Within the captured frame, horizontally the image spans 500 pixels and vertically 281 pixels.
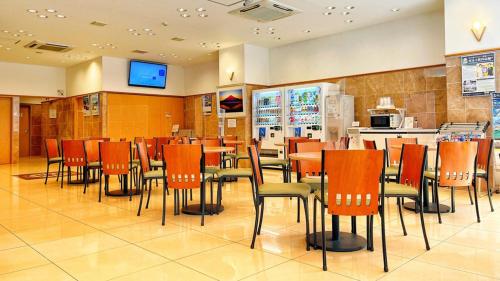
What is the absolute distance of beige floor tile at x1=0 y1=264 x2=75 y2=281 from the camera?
105 inches

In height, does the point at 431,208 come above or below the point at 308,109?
below

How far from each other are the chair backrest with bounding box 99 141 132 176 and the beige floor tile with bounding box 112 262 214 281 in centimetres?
282

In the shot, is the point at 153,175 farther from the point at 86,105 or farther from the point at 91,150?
the point at 86,105

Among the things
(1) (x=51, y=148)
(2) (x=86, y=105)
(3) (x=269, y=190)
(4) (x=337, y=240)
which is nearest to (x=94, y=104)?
(2) (x=86, y=105)

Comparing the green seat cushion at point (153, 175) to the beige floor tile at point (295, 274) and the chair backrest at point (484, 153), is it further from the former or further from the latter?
the chair backrest at point (484, 153)

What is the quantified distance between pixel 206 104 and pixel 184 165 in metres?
8.55

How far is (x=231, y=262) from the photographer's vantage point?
2.95 metres

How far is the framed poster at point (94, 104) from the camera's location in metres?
11.5

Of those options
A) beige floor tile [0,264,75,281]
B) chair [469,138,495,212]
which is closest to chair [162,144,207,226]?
beige floor tile [0,264,75,281]

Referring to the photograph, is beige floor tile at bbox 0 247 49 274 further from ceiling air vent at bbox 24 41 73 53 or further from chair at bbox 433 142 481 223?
→ ceiling air vent at bbox 24 41 73 53

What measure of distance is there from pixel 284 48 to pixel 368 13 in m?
3.07

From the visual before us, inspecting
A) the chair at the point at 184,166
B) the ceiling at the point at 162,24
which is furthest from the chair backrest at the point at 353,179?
the ceiling at the point at 162,24

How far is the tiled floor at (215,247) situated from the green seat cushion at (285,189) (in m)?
0.49

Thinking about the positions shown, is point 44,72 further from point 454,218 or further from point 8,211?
point 454,218
